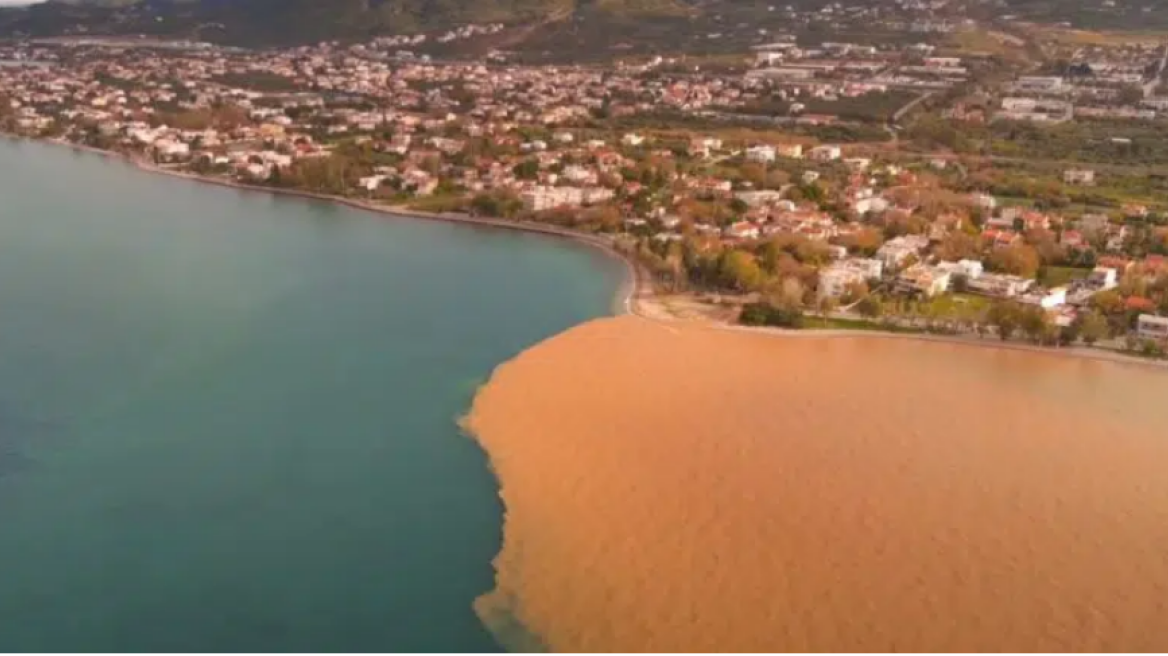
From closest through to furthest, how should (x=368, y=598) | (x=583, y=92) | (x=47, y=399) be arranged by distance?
(x=368, y=598), (x=47, y=399), (x=583, y=92)

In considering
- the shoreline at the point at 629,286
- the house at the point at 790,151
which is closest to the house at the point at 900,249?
the shoreline at the point at 629,286

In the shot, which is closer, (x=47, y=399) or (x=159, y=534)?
(x=159, y=534)

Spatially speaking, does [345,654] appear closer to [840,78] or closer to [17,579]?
[17,579]

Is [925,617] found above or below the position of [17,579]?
above

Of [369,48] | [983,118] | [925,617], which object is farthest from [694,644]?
[369,48]

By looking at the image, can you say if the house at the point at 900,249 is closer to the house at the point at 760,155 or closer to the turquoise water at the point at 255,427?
the turquoise water at the point at 255,427

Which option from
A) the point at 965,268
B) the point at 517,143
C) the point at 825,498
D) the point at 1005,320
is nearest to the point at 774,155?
the point at 517,143

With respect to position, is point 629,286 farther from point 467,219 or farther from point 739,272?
point 467,219
